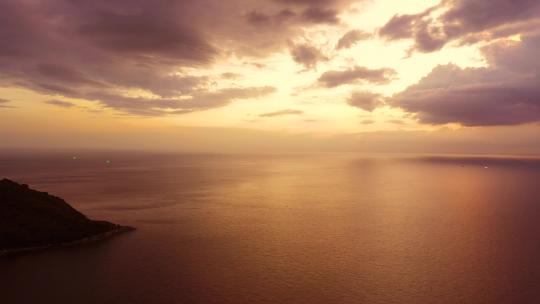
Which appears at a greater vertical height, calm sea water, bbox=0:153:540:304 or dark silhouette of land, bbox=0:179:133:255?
dark silhouette of land, bbox=0:179:133:255

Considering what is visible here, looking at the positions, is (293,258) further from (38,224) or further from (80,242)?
(38,224)

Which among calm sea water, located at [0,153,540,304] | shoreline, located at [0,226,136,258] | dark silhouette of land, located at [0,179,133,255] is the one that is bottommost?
calm sea water, located at [0,153,540,304]

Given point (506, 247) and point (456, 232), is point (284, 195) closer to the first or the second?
point (456, 232)

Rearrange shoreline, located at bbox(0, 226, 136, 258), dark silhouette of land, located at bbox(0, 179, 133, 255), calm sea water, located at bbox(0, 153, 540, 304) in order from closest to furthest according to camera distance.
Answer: calm sea water, located at bbox(0, 153, 540, 304) → shoreline, located at bbox(0, 226, 136, 258) → dark silhouette of land, located at bbox(0, 179, 133, 255)

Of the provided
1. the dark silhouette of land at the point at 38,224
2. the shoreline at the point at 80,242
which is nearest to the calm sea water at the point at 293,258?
the shoreline at the point at 80,242

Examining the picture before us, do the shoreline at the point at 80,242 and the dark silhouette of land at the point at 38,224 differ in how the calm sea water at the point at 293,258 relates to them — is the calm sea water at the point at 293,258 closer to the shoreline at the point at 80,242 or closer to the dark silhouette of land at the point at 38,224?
the shoreline at the point at 80,242

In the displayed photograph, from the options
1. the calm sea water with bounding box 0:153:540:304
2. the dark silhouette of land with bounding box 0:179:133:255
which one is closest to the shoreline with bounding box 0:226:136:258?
the dark silhouette of land with bounding box 0:179:133:255

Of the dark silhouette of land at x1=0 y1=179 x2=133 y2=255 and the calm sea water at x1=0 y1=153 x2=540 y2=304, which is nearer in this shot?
the calm sea water at x1=0 y1=153 x2=540 y2=304

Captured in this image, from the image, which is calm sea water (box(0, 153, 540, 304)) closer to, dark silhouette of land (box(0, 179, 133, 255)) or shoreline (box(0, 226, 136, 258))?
shoreline (box(0, 226, 136, 258))

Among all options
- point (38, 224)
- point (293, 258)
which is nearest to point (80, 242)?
point (38, 224)
